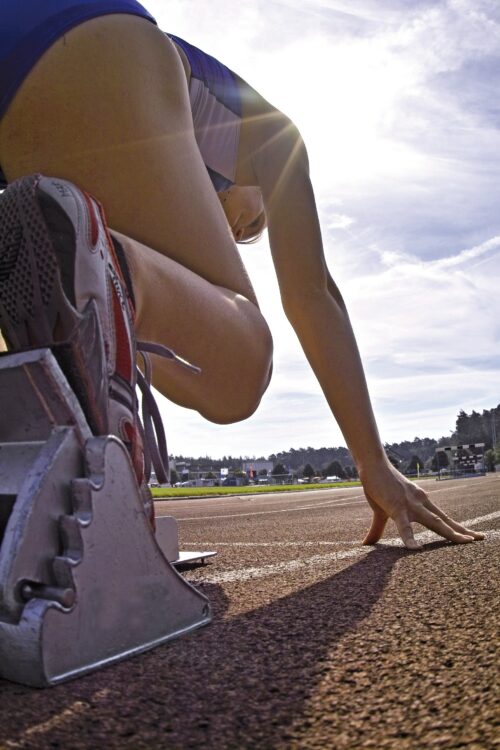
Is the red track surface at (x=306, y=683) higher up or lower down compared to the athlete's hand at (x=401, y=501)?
lower down

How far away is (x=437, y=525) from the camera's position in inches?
83.6

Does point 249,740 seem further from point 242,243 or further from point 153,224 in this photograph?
point 242,243

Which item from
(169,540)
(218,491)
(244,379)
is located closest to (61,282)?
(244,379)

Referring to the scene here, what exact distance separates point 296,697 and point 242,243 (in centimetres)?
233

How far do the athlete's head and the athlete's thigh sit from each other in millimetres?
793

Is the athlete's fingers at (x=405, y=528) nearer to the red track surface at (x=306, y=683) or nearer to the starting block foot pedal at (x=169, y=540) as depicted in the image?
the red track surface at (x=306, y=683)

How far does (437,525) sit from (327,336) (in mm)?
720

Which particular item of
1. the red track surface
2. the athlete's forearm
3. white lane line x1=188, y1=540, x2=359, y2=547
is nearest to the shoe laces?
the red track surface

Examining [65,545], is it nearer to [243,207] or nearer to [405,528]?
[405,528]

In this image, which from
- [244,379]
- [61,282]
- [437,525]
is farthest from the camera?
[437,525]

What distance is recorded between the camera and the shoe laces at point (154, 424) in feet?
4.30

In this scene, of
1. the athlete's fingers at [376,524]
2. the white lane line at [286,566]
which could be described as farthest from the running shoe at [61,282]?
the athlete's fingers at [376,524]

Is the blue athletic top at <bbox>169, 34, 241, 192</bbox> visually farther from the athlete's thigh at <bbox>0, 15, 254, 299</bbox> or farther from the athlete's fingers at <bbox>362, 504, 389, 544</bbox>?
the athlete's fingers at <bbox>362, 504, 389, 544</bbox>

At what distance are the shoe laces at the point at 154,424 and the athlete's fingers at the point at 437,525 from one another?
1.02m
